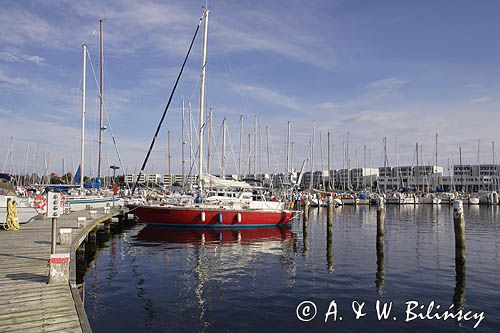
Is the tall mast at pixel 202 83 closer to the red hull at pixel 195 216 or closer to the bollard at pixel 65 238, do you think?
the red hull at pixel 195 216

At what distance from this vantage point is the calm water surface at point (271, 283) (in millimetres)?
11305

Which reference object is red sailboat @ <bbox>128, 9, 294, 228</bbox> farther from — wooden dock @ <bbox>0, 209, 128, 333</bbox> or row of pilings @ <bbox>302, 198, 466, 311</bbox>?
wooden dock @ <bbox>0, 209, 128, 333</bbox>

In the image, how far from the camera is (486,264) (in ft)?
65.2

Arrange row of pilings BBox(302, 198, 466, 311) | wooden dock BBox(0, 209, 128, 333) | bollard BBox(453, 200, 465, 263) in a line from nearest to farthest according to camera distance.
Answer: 1. wooden dock BBox(0, 209, 128, 333)
2. row of pilings BBox(302, 198, 466, 311)
3. bollard BBox(453, 200, 465, 263)

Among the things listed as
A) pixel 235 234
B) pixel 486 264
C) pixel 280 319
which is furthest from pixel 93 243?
pixel 486 264

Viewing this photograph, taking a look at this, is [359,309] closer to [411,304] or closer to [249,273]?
[411,304]

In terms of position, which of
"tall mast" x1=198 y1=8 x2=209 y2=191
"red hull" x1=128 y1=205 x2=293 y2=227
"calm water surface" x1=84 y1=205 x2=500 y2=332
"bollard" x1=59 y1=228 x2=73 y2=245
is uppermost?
"tall mast" x1=198 y1=8 x2=209 y2=191

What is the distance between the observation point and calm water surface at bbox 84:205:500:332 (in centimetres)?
1130

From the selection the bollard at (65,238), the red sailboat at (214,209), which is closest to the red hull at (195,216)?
the red sailboat at (214,209)

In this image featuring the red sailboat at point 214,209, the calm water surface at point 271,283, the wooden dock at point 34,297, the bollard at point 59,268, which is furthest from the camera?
the red sailboat at point 214,209

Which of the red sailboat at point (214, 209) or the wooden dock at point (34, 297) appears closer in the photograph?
the wooden dock at point (34, 297)

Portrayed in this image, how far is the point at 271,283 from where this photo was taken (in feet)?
51.1

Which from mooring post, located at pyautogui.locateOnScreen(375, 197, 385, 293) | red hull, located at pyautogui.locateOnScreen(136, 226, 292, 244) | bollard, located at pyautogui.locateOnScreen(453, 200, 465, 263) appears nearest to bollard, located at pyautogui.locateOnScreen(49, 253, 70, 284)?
mooring post, located at pyautogui.locateOnScreen(375, 197, 385, 293)

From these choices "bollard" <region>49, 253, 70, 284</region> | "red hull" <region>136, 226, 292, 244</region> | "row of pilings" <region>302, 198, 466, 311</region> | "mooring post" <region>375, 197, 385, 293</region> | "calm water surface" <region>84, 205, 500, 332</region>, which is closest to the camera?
"bollard" <region>49, 253, 70, 284</region>
